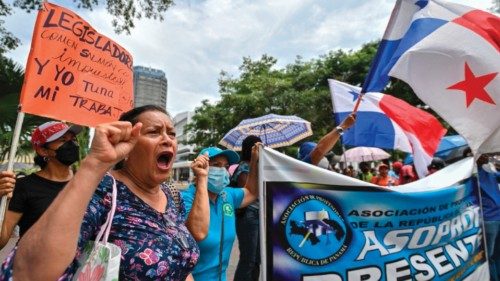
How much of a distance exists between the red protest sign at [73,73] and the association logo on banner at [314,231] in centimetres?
152

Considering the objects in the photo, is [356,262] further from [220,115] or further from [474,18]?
[220,115]

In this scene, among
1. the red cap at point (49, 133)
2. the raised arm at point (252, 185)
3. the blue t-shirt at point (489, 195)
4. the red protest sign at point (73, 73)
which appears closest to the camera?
the red protest sign at point (73, 73)

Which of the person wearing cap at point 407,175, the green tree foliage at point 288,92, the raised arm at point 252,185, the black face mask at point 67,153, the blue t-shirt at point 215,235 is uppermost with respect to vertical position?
the green tree foliage at point 288,92

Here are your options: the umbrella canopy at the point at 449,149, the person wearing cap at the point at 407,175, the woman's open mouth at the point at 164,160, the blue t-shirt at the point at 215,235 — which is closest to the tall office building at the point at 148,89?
the blue t-shirt at the point at 215,235

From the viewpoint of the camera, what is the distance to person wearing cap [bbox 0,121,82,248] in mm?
2391

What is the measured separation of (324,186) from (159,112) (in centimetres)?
133

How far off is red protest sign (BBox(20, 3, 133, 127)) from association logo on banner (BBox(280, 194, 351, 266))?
1521 millimetres

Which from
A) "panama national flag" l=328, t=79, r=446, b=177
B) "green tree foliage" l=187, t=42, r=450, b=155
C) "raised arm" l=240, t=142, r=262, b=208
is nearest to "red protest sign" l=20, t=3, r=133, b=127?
"raised arm" l=240, t=142, r=262, b=208

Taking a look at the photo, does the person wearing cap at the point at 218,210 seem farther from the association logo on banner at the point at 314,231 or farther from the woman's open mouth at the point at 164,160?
the woman's open mouth at the point at 164,160

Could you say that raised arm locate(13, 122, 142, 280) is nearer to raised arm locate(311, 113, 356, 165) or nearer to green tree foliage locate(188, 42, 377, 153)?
raised arm locate(311, 113, 356, 165)

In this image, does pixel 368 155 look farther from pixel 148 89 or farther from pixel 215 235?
pixel 215 235

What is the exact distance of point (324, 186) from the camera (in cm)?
264

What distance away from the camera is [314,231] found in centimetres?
253

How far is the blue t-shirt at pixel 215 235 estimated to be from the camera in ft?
8.03
